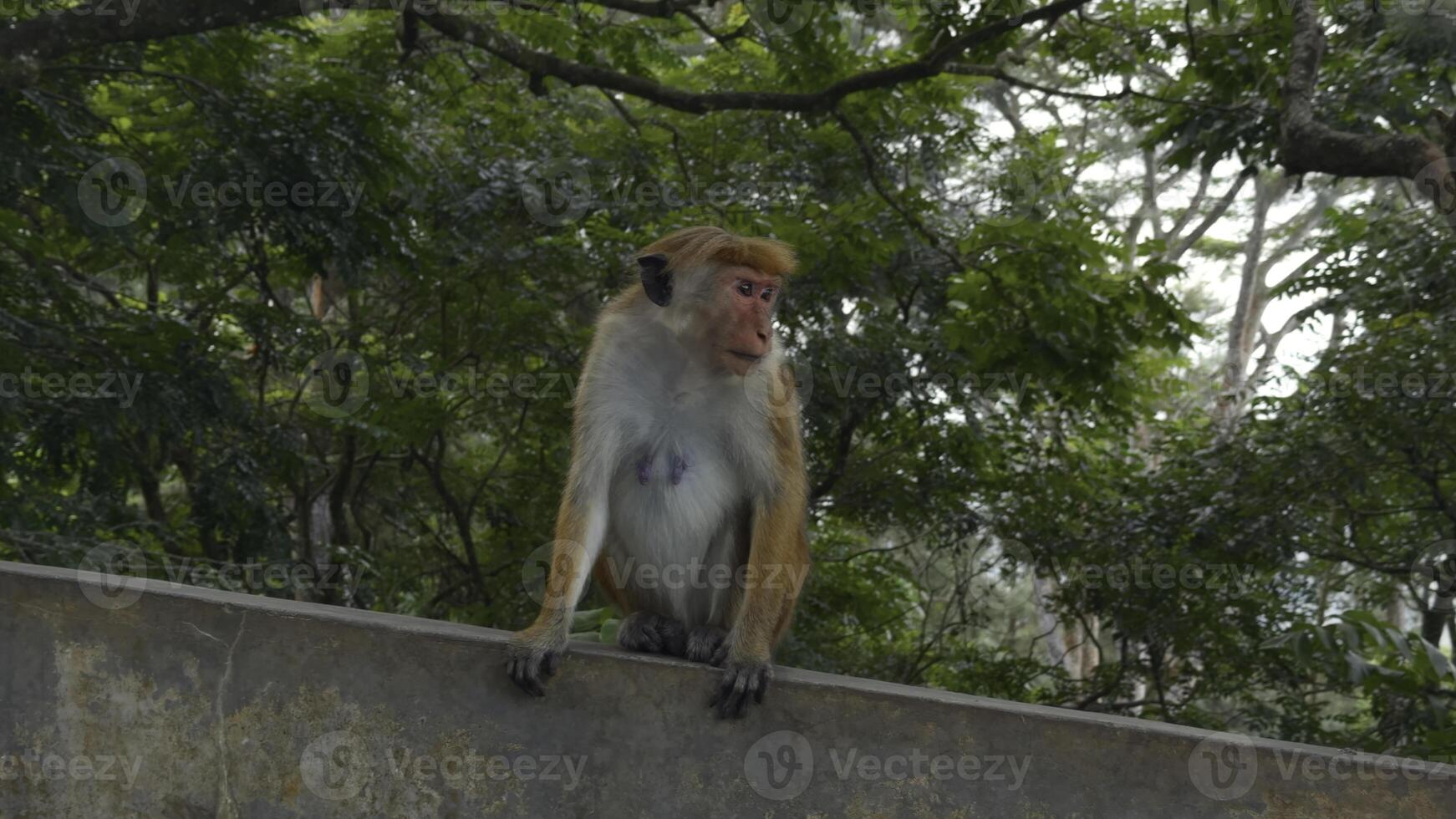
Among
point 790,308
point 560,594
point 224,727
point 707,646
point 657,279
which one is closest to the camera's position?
point 224,727

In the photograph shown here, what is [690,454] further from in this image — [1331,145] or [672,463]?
[1331,145]

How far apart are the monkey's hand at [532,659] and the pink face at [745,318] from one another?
35.4 inches

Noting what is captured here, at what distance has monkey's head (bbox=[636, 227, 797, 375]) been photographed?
3422 mm

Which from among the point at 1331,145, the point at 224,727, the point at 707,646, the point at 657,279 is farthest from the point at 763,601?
the point at 1331,145

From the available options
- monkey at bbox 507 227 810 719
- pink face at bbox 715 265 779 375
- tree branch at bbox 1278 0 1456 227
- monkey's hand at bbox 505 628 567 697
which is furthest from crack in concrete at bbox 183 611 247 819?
tree branch at bbox 1278 0 1456 227

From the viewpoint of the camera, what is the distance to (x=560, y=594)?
3.24m

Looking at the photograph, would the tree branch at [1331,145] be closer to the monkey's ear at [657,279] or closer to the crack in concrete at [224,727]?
the monkey's ear at [657,279]

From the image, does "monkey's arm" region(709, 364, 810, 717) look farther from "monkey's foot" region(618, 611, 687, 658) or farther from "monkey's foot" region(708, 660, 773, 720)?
"monkey's foot" region(618, 611, 687, 658)

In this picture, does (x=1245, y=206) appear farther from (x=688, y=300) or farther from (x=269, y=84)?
(x=688, y=300)

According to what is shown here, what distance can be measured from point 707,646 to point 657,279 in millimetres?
1052

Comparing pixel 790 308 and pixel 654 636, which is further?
pixel 790 308

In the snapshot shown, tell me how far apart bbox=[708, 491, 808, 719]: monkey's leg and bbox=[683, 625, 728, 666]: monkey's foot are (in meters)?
0.04

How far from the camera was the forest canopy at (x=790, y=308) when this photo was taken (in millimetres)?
5984

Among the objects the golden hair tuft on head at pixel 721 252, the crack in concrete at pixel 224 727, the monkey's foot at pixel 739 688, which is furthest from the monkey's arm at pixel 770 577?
the crack in concrete at pixel 224 727
